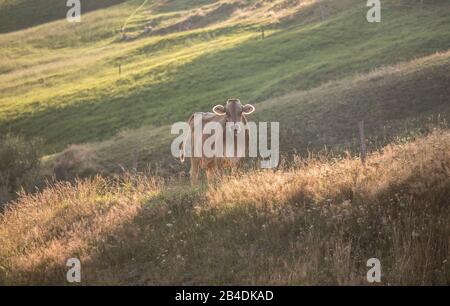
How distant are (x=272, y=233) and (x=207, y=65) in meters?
37.6

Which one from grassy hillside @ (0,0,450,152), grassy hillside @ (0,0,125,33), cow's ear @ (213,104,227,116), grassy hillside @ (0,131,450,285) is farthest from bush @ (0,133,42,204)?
grassy hillside @ (0,0,125,33)

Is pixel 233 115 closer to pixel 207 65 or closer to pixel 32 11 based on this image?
pixel 207 65

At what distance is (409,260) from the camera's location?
316 inches

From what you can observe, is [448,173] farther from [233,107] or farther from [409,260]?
[233,107]

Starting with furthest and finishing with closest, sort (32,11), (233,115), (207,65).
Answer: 1. (32,11)
2. (207,65)
3. (233,115)

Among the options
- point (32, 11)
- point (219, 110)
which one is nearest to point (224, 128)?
point (219, 110)

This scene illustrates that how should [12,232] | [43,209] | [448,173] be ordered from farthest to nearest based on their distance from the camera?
1. [43,209]
2. [12,232]
3. [448,173]

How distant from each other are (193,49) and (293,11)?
1147cm

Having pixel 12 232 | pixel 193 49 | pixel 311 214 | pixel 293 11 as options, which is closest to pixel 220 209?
pixel 311 214

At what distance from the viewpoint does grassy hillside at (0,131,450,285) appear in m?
8.31

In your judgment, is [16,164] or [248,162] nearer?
[248,162]

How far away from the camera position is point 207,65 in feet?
150

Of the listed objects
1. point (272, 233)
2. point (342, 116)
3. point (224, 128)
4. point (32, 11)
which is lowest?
point (272, 233)
